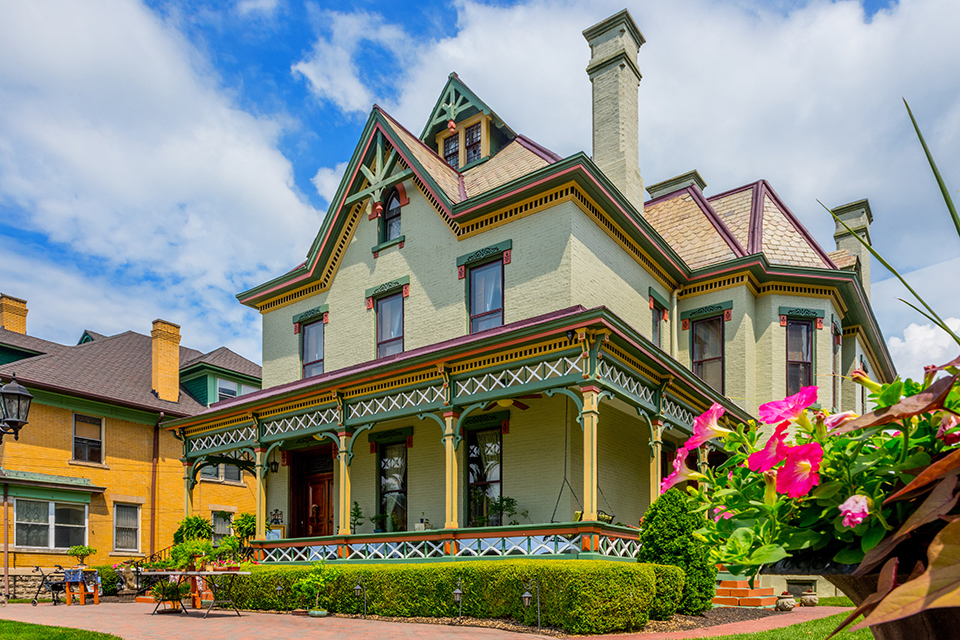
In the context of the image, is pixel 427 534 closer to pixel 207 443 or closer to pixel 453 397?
pixel 453 397

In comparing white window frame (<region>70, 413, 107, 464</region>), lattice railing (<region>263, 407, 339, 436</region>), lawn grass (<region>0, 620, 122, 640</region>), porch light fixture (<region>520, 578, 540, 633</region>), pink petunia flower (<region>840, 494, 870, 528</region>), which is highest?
pink petunia flower (<region>840, 494, 870, 528</region>)

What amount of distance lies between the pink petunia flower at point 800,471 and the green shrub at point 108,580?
23255 mm

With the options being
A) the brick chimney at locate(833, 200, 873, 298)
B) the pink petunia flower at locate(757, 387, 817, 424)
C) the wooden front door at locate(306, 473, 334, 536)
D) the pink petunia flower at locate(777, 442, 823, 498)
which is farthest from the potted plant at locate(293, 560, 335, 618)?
the brick chimney at locate(833, 200, 873, 298)

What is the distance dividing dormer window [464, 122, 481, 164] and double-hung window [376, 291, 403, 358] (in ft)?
16.7

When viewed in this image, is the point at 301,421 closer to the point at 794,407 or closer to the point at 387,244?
the point at 387,244

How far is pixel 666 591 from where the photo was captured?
12.3 metres

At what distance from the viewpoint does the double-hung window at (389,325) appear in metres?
19.4

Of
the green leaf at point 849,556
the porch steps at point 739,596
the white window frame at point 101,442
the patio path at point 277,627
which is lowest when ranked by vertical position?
the porch steps at point 739,596

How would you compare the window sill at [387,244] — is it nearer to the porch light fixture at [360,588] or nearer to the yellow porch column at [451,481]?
the yellow porch column at [451,481]

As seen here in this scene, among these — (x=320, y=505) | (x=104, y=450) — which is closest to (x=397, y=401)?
(x=320, y=505)

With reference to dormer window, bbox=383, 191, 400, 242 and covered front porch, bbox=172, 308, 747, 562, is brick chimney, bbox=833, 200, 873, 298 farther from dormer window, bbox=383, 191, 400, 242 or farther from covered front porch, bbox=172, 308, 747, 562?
dormer window, bbox=383, 191, 400, 242

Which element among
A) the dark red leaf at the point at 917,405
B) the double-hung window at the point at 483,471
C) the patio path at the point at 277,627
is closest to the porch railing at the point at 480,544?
the patio path at the point at 277,627

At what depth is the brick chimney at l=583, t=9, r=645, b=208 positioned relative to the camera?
1988 cm

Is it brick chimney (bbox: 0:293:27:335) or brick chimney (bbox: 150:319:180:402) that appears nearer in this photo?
brick chimney (bbox: 150:319:180:402)
